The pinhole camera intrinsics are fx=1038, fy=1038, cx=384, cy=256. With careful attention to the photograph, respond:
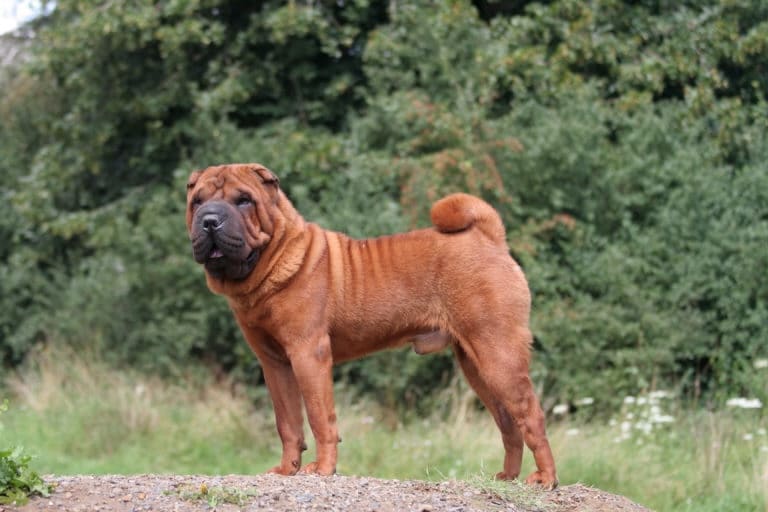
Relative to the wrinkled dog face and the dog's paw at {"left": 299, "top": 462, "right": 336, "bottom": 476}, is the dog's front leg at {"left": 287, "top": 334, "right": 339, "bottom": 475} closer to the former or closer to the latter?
the dog's paw at {"left": 299, "top": 462, "right": 336, "bottom": 476}

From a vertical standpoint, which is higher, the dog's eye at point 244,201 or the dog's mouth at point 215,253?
the dog's eye at point 244,201

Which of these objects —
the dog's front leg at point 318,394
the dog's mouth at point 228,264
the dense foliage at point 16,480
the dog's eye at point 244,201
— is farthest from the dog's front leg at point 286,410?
the dense foliage at point 16,480

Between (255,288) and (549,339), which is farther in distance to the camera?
(549,339)

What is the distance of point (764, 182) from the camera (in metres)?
12.5

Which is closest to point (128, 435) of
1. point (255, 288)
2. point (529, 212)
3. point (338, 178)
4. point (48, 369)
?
point (48, 369)

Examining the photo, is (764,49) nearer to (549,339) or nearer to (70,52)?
(549,339)

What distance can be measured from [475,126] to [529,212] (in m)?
1.37

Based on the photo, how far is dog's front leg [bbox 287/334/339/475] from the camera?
239 inches

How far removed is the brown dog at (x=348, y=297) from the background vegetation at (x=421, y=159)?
5121 mm

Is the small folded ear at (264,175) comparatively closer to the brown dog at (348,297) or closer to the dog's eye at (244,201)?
the brown dog at (348,297)

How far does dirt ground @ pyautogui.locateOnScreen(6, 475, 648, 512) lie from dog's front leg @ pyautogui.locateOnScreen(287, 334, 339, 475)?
1.37ft

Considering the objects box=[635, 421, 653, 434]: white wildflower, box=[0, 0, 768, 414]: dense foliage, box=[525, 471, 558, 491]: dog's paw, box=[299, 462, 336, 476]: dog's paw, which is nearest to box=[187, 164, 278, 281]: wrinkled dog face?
box=[299, 462, 336, 476]: dog's paw

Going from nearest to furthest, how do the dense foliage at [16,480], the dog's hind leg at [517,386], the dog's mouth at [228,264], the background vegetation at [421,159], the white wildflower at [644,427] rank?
the dense foliage at [16,480] → the dog's mouth at [228,264] → the dog's hind leg at [517,386] → the white wildflower at [644,427] → the background vegetation at [421,159]

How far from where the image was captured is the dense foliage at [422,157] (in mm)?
12125
